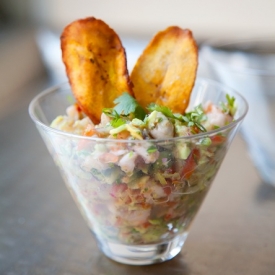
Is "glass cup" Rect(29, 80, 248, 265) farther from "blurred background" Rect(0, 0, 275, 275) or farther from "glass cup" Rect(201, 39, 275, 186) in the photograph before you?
"glass cup" Rect(201, 39, 275, 186)

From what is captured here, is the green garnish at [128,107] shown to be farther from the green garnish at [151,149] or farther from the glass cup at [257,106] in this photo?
the glass cup at [257,106]

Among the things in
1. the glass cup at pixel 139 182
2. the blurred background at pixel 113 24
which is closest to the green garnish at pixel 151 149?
the glass cup at pixel 139 182

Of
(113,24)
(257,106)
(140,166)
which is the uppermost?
(140,166)

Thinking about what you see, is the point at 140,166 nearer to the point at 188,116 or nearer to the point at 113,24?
the point at 188,116

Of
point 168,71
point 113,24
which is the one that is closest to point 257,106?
point 168,71

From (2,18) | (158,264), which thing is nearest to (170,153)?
(158,264)

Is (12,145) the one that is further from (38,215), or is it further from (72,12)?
(72,12)

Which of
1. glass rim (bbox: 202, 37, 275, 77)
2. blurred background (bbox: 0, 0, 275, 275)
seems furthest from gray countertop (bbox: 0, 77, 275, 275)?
glass rim (bbox: 202, 37, 275, 77)
